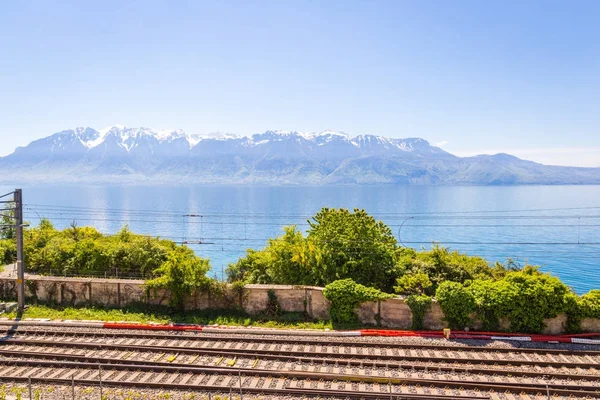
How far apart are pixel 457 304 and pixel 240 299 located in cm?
1200

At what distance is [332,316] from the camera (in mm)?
22328

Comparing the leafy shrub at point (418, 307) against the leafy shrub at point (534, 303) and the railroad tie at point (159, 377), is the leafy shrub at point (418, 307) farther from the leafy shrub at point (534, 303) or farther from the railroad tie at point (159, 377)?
the railroad tie at point (159, 377)

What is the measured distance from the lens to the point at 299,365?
54.3ft

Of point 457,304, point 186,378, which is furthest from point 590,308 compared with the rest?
point 186,378

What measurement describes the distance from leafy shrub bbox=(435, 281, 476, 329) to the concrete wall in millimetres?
434

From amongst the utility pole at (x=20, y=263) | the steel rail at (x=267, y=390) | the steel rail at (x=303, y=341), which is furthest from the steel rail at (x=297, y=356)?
the utility pole at (x=20, y=263)

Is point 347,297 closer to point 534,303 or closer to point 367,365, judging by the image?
point 367,365

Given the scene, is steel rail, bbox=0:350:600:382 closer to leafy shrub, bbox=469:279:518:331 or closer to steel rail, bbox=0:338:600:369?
steel rail, bbox=0:338:600:369

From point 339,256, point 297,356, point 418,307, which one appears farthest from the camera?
point 339,256

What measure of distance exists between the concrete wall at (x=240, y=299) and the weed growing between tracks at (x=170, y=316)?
0.46 metres

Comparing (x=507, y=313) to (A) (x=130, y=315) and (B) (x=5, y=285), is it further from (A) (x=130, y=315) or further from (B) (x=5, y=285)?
(B) (x=5, y=285)

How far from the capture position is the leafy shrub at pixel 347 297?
22.0 metres

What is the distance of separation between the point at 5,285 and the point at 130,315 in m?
9.38

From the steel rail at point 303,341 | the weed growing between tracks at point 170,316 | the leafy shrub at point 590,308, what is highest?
the leafy shrub at point 590,308
